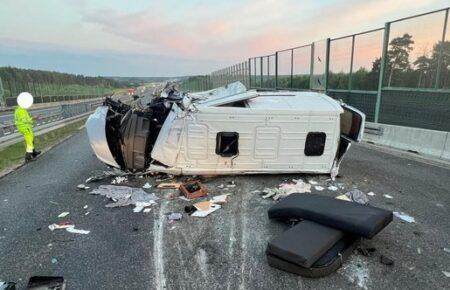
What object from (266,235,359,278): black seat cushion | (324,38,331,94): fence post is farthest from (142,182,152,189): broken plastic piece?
(324,38,331,94): fence post

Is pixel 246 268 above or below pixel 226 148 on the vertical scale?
below

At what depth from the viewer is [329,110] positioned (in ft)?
20.0

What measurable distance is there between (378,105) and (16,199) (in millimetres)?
9189

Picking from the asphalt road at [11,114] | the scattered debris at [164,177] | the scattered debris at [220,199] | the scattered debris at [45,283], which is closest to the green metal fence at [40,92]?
the asphalt road at [11,114]

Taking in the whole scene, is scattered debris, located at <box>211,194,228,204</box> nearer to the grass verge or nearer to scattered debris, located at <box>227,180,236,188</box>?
scattered debris, located at <box>227,180,236,188</box>

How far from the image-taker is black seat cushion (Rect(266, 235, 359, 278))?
3281mm

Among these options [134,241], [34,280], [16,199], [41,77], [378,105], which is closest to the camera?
[34,280]

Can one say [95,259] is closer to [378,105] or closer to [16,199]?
[16,199]

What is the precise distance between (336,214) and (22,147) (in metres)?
11.1

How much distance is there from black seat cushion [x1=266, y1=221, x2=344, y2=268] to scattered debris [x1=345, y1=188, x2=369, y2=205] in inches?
68.8

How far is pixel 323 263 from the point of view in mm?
3307

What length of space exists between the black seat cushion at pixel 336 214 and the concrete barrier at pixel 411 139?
4.36m

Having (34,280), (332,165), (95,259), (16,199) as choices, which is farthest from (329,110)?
(16,199)

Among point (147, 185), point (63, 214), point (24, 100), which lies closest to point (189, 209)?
point (147, 185)
